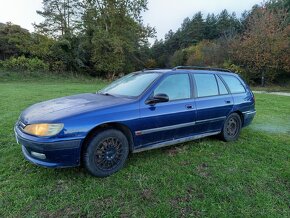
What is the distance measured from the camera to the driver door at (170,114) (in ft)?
11.3

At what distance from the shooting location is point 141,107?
3.39 m

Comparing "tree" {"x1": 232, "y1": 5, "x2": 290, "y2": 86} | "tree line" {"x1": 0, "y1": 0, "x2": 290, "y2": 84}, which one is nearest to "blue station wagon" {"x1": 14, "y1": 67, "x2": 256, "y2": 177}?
"tree" {"x1": 232, "y1": 5, "x2": 290, "y2": 86}

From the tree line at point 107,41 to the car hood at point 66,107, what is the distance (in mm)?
19384

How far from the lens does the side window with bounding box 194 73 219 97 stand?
13.8 ft

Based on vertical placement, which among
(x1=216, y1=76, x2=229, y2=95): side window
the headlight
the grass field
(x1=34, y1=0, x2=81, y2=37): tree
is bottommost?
the grass field

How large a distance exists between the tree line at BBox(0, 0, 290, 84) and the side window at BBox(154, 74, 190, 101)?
1956 centimetres

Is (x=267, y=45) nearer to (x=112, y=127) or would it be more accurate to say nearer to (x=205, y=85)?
(x=205, y=85)


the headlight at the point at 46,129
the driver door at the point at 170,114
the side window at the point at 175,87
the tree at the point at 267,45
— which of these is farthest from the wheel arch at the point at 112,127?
the tree at the point at 267,45

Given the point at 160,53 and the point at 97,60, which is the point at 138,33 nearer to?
the point at 97,60

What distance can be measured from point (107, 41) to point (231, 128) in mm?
20685

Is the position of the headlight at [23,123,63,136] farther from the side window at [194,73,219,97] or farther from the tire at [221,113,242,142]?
the tire at [221,113,242,142]

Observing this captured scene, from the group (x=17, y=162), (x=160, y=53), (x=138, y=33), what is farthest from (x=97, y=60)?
(x=160, y=53)

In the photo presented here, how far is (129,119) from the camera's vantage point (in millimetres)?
3252

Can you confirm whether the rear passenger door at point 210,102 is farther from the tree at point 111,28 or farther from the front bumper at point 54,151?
the tree at point 111,28
